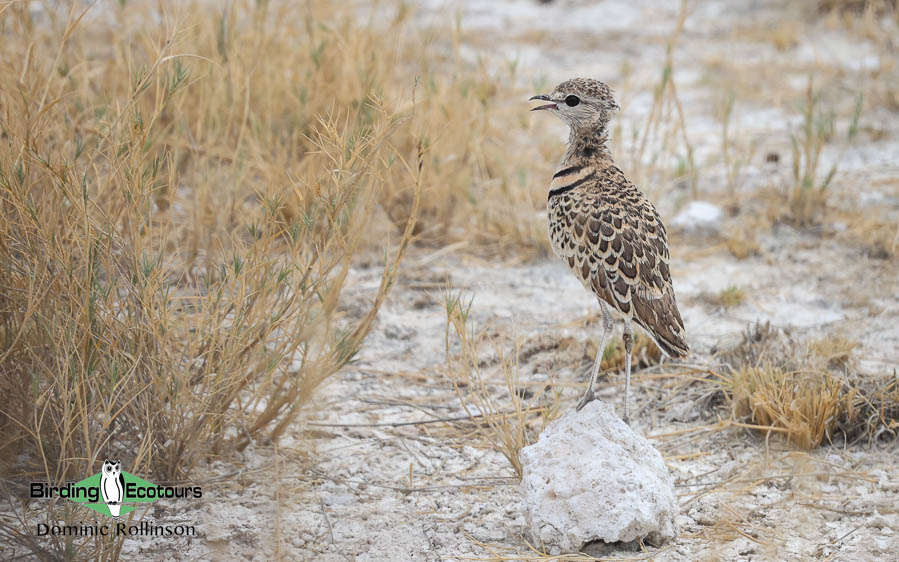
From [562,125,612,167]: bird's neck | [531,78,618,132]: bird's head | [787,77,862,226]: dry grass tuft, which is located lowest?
[787,77,862,226]: dry grass tuft

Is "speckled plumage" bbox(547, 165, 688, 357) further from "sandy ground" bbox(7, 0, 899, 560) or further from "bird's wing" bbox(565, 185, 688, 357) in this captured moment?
"sandy ground" bbox(7, 0, 899, 560)

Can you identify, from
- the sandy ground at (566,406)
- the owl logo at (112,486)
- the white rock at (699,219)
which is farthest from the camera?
the white rock at (699,219)

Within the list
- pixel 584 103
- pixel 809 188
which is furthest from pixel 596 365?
pixel 809 188

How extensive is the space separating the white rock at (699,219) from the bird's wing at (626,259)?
A: 2015mm

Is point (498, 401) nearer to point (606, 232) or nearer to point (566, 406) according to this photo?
point (566, 406)

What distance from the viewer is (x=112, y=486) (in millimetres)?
2570

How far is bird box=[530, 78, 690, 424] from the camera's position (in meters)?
2.93

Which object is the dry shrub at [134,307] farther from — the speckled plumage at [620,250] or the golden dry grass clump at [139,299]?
the speckled plumage at [620,250]

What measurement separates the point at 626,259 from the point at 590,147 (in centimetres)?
46

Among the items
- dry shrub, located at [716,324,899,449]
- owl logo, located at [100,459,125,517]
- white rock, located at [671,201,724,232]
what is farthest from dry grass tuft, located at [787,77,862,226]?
owl logo, located at [100,459,125,517]

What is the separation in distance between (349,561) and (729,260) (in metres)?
2.88

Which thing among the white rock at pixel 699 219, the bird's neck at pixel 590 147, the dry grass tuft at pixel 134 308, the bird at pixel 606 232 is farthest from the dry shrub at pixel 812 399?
the white rock at pixel 699 219

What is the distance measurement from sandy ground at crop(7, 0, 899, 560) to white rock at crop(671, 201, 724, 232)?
0.15 ft

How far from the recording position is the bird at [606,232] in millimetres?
2934
